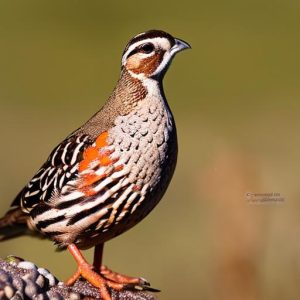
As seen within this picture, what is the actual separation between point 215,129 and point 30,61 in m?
10.2

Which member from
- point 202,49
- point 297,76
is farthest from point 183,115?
point 202,49

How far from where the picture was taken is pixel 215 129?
23953 millimetres

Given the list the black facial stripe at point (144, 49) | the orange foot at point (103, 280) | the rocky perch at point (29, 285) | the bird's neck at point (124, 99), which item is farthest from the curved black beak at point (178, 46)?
the rocky perch at point (29, 285)

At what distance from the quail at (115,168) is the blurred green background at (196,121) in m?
1.03

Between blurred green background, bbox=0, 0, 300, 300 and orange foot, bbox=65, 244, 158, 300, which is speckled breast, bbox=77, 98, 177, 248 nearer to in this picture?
orange foot, bbox=65, 244, 158, 300

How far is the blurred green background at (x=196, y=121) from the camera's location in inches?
402

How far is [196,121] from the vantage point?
25.0 m

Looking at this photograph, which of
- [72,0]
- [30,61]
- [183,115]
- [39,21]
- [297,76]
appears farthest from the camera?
[72,0]

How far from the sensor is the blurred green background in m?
10.2

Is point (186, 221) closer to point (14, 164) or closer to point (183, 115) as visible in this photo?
point (14, 164)

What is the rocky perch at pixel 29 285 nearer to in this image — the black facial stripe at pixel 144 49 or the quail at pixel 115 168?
the quail at pixel 115 168

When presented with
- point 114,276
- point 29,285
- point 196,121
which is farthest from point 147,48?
point 196,121

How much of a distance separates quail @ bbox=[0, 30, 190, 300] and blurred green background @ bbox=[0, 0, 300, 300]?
1.03 meters

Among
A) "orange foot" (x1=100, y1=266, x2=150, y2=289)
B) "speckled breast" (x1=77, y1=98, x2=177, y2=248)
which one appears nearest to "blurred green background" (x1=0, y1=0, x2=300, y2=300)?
"orange foot" (x1=100, y1=266, x2=150, y2=289)
